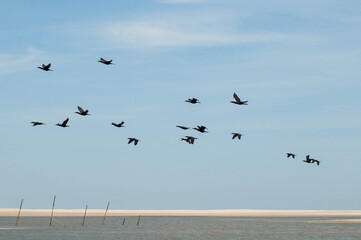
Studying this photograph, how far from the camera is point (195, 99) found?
49.6m

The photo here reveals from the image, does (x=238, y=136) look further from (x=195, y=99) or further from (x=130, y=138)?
(x=130, y=138)
